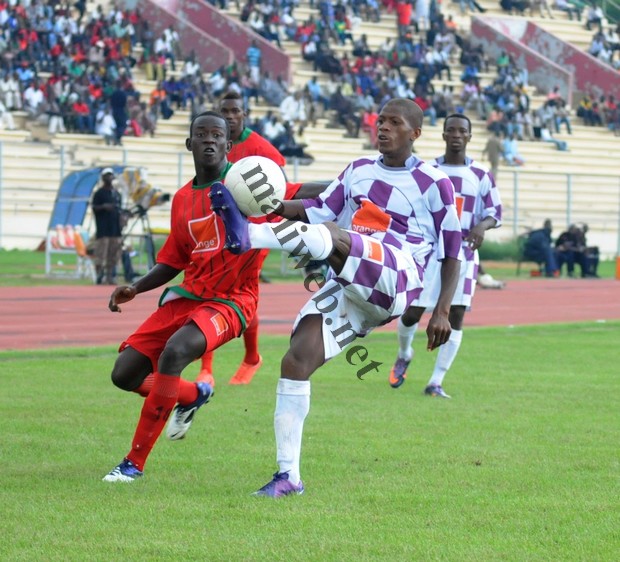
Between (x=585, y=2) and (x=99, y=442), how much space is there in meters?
57.0

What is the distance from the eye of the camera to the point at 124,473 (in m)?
7.16

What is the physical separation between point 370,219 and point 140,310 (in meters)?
12.1

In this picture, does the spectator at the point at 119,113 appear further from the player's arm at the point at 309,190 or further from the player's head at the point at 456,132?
the player's arm at the point at 309,190

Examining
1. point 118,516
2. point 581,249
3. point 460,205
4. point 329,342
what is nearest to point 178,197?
point 329,342

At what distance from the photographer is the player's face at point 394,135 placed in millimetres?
7461

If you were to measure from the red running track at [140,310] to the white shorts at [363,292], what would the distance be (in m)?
7.87

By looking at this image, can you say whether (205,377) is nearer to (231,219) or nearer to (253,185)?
(253,185)

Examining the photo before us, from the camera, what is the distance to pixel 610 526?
242 inches

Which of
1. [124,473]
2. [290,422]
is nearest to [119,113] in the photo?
[124,473]

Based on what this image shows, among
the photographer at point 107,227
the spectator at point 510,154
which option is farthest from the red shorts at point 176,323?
the spectator at point 510,154

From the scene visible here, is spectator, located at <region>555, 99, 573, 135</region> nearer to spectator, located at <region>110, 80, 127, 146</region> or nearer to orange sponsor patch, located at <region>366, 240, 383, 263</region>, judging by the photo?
spectator, located at <region>110, 80, 127, 146</region>

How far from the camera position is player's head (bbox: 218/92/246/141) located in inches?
424

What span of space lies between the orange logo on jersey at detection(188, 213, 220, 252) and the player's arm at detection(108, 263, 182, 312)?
1.04 ft

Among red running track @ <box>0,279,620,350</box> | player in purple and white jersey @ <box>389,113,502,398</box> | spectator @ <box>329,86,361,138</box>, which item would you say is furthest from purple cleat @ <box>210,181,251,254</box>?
spectator @ <box>329,86,361,138</box>
